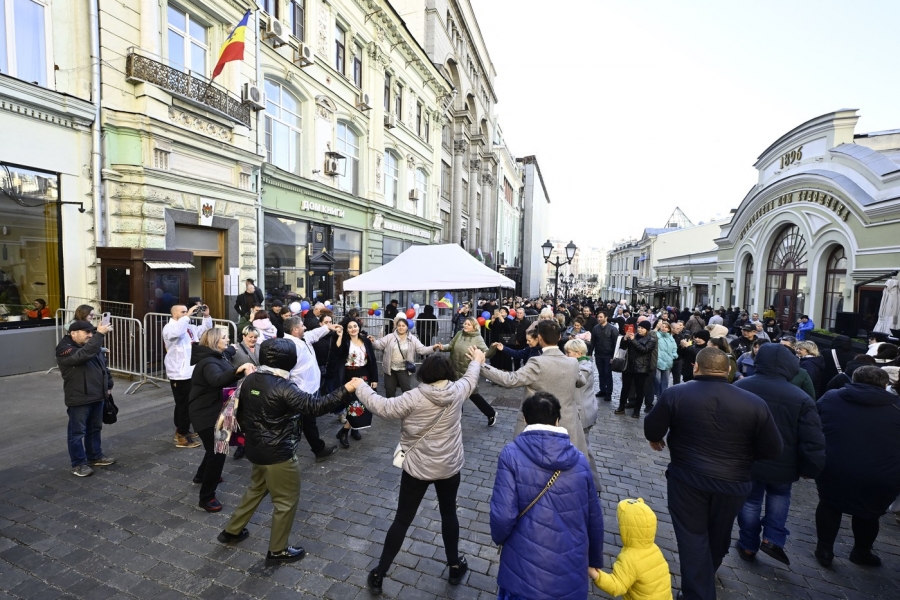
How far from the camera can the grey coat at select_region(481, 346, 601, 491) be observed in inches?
146

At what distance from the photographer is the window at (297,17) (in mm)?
13445

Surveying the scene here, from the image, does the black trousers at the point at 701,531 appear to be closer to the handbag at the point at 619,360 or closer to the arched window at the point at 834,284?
the handbag at the point at 619,360

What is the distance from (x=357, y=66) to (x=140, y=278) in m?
13.2

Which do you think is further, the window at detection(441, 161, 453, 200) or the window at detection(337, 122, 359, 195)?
the window at detection(441, 161, 453, 200)

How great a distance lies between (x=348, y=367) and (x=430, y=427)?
312cm

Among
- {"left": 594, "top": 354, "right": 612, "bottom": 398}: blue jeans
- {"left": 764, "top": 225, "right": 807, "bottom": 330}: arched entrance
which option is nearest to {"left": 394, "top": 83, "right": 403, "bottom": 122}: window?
{"left": 594, "top": 354, "right": 612, "bottom": 398}: blue jeans

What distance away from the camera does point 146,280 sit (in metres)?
8.52

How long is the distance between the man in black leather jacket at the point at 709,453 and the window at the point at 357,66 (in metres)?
17.8

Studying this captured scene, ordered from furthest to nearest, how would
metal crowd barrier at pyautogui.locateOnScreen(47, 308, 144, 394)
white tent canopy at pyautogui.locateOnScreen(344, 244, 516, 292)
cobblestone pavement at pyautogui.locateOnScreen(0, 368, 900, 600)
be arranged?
white tent canopy at pyautogui.locateOnScreen(344, 244, 516, 292)
metal crowd barrier at pyautogui.locateOnScreen(47, 308, 144, 394)
cobblestone pavement at pyautogui.locateOnScreen(0, 368, 900, 600)

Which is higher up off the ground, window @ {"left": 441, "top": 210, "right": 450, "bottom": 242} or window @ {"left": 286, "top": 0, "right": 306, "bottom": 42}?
window @ {"left": 286, "top": 0, "right": 306, "bottom": 42}

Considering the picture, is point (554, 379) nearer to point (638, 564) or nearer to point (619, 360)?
point (638, 564)

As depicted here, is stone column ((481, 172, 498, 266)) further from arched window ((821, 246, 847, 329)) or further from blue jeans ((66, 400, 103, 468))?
blue jeans ((66, 400, 103, 468))

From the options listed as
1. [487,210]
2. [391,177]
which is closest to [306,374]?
[391,177]

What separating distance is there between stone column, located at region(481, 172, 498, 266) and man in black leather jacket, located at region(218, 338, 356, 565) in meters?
35.8
